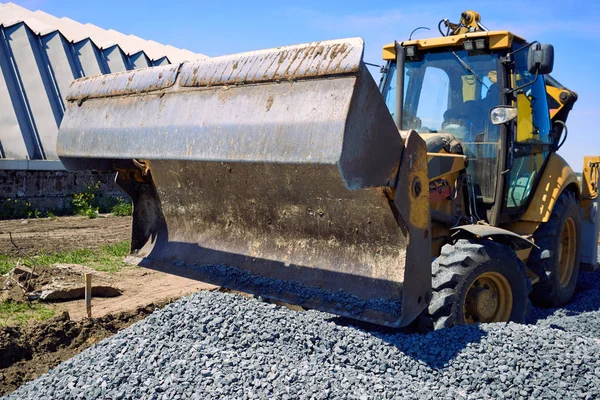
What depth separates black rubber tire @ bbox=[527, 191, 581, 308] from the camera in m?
5.93

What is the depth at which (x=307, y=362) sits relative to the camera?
3695mm

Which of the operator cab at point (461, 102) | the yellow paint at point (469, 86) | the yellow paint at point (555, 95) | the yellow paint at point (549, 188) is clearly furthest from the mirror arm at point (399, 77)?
the yellow paint at point (555, 95)

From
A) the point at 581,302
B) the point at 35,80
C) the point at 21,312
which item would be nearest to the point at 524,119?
the point at 581,302

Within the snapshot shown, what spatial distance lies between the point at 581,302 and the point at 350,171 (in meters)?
4.38

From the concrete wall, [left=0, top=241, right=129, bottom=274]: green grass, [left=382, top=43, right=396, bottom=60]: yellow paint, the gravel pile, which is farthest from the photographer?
the concrete wall

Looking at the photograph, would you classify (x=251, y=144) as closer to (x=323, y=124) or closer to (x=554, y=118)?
(x=323, y=124)

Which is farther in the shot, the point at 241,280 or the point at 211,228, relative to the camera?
the point at 211,228

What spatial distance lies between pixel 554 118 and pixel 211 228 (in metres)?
4.00

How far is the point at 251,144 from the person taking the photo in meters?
3.71

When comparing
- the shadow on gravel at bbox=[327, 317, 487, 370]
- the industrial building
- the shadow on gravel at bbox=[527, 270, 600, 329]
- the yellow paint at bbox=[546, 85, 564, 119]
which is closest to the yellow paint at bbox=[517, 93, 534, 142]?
the yellow paint at bbox=[546, 85, 564, 119]

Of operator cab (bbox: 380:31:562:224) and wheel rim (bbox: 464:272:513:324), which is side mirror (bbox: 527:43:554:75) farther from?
wheel rim (bbox: 464:272:513:324)

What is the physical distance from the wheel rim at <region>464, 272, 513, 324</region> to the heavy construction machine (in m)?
0.02

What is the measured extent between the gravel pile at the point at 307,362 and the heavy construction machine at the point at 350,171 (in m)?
0.28

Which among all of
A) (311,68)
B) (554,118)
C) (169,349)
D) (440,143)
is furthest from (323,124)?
(554,118)
